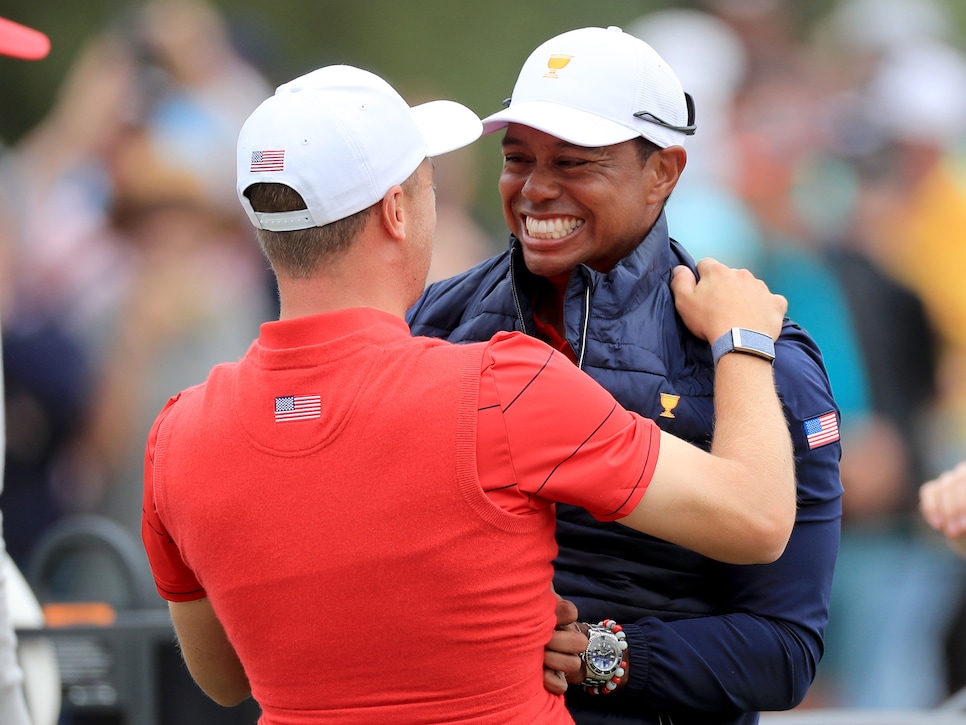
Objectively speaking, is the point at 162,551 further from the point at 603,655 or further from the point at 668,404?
the point at 668,404

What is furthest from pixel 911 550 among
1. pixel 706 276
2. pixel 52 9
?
pixel 52 9

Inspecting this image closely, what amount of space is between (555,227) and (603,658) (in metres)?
0.70

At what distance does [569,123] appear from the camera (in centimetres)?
184

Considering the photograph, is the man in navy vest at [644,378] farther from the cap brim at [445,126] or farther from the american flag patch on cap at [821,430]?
the cap brim at [445,126]

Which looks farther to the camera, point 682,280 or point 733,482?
point 682,280

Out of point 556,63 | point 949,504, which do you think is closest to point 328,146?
point 556,63

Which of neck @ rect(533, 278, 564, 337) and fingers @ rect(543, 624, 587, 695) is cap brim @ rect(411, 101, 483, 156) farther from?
fingers @ rect(543, 624, 587, 695)

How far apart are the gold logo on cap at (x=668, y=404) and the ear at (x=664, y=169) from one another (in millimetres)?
377

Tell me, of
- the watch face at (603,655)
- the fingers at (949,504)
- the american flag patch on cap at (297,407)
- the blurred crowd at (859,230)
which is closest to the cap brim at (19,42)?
the american flag patch on cap at (297,407)

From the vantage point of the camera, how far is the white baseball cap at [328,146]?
1.48 m

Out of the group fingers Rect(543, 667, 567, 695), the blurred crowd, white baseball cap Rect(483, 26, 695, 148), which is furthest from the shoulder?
the blurred crowd

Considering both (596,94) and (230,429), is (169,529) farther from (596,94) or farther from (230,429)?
(596,94)

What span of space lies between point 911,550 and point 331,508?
3.51 meters

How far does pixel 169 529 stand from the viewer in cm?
156
